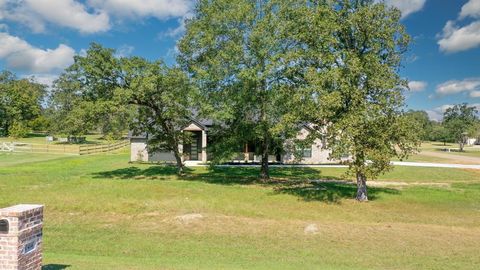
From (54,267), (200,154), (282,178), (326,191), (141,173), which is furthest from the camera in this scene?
(200,154)

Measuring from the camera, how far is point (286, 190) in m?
23.3

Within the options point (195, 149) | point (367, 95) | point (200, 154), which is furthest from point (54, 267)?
point (195, 149)

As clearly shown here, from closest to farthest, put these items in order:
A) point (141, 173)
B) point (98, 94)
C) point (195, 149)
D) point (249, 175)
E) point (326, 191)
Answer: point (326, 191), point (98, 94), point (141, 173), point (249, 175), point (195, 149)

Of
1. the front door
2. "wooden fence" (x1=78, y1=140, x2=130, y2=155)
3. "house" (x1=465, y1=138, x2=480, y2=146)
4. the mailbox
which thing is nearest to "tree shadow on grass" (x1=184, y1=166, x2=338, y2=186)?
the front door

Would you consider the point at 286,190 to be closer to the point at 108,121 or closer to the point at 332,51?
the point at 332,51

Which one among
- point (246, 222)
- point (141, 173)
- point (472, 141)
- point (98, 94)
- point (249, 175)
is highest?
point (98, 94)

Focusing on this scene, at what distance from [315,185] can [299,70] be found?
25.4 feet

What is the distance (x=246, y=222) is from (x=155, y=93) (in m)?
13.4

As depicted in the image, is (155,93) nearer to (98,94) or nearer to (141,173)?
(98,94)

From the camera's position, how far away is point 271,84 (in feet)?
81.5

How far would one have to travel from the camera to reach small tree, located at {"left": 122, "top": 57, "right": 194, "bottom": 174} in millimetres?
25297

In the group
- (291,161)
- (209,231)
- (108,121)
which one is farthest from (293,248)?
(291,161)

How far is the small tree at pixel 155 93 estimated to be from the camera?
83.0 ft

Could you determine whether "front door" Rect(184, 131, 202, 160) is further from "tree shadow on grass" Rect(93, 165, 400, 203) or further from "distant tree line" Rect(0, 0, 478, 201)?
"distant tree line" Rect(0, 0, 478, 201)
